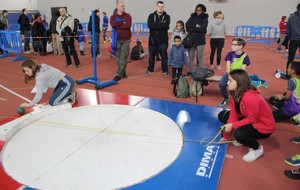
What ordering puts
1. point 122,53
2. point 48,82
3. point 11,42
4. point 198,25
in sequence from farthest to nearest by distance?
point 11,42, point 122,53, point 198,25, point 48,82

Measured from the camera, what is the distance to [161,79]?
7.03m

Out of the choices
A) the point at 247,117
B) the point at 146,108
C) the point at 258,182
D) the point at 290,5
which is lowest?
the point at 258,182

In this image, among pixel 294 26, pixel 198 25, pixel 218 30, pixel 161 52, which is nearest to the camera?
pixel 294 26

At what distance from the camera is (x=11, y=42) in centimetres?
991

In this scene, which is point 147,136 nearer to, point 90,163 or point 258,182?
point 90,163

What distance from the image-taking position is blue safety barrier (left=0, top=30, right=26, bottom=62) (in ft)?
31.2

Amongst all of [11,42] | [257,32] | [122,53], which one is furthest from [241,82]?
[257,32]

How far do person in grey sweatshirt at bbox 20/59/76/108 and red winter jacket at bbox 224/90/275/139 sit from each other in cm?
315

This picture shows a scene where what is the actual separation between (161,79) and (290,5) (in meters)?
10.8

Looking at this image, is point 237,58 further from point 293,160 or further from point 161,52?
point 161,52

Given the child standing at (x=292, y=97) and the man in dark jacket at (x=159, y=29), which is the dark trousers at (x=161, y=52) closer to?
the man in dark jacket at (x=159, y=29)

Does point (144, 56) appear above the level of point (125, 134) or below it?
above

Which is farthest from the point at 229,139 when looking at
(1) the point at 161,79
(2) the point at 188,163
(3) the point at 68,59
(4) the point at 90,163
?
(3) the point at 68,59

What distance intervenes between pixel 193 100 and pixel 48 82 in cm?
284
